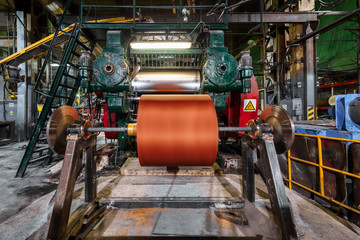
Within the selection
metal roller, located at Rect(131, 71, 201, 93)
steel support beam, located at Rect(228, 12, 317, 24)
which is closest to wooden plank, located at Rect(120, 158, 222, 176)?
metal roller, located at Rect(131, 71, 201, 93)

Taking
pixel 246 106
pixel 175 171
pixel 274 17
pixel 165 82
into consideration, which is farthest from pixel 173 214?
pixel 274 17

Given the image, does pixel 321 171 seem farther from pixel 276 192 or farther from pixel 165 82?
pixel 165 82

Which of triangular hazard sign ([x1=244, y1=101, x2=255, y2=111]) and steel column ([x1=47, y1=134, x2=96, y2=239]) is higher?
triangular hazard sign ([x1=244, y1=101, x2=255, y2=111])

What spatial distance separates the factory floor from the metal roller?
6.38 feet

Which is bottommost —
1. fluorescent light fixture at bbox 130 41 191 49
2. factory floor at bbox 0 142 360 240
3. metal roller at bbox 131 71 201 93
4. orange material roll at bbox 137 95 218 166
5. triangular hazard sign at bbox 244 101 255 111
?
factory floor at bbox 0 142 360 240

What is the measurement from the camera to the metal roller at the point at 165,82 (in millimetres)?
3766

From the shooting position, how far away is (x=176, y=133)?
58.7 inches

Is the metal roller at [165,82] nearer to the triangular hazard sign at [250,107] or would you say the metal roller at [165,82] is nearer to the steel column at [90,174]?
the triangular hazard sign at [250,107]

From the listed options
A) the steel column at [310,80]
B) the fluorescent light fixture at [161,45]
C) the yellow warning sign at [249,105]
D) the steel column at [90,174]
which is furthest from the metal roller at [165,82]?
the steel column at [310,80]

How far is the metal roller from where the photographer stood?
12.4 feet

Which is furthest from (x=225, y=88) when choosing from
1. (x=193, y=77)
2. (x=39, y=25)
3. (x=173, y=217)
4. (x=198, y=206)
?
(x=39, y=25)

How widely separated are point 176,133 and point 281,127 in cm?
114

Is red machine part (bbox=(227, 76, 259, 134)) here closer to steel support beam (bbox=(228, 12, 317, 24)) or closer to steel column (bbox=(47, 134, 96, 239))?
steel column (bbox=(47, 134, 96, 239))

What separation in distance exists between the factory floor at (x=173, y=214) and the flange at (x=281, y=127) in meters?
0.85
